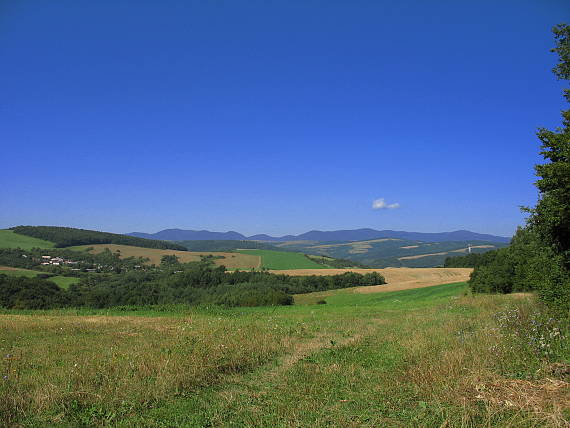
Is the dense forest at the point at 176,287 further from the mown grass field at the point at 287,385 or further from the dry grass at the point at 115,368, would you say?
the mown grass field at the point at 287,385

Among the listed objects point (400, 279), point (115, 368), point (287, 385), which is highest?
point (115, 368)

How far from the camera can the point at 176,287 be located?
75312mm

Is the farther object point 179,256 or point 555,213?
point 179,256

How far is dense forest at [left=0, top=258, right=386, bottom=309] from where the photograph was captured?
174 feet

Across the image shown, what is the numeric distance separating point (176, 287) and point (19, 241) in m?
52.7

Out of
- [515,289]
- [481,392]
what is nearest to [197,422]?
[481,392]

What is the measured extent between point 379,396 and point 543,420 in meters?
2.45

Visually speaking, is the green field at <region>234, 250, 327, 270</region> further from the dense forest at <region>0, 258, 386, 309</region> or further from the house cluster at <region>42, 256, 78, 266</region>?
the house cluster at <region>42, 256, 78, 266</region>

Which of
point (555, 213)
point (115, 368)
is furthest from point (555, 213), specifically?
point (115, 368)

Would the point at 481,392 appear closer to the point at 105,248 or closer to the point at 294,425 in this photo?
the point at 294,425

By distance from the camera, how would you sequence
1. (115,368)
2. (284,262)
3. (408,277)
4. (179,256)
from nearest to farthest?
(115,368) < (408,277) < (179,256) < (284,262)

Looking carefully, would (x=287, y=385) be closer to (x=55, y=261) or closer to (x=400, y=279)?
(x=400, y=279)

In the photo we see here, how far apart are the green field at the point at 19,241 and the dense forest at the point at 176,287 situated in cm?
2689

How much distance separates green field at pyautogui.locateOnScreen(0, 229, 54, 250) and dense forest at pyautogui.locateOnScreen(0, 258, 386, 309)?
26.9 m
